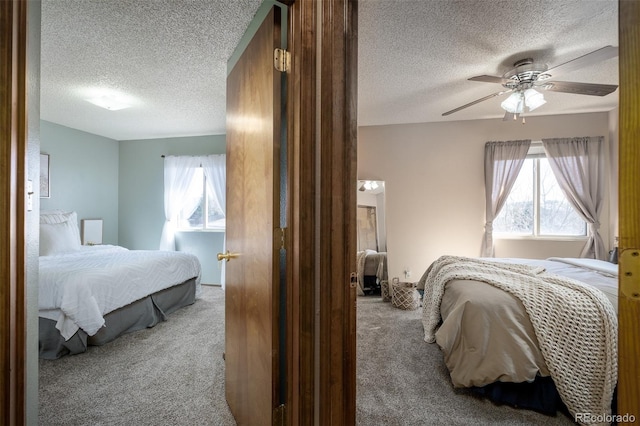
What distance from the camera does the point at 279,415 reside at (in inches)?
43.5

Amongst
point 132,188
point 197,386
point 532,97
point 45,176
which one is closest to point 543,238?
point 532,97

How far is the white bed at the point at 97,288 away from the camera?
2.15 meters

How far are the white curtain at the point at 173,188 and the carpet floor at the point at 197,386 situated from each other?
2145 mm

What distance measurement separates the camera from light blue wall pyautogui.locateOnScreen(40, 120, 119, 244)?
377 cm

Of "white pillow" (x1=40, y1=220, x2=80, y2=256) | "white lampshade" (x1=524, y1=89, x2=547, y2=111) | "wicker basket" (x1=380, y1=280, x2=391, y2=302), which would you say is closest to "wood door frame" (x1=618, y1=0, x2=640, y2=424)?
"white lampshade" (x1=524, y1=89, x2=547, y2=111)

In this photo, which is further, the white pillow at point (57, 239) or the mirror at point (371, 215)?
the mirror at point (371, 215)

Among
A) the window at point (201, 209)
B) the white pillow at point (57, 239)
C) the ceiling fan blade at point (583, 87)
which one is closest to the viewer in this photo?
the ceiling fan blade at point (583, 87)

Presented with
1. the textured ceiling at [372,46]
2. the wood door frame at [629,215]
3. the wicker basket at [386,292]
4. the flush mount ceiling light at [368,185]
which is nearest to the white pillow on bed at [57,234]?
the textured ceiling at [372,46]

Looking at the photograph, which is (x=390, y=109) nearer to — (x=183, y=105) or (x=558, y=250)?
(x=183, y=105)

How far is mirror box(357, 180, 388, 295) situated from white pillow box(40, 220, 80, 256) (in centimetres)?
356

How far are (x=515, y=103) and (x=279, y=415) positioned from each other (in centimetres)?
288

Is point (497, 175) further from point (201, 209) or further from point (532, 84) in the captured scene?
point (201, 209)

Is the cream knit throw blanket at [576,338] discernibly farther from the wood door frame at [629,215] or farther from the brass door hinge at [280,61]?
the brass door hinge at [280,61]

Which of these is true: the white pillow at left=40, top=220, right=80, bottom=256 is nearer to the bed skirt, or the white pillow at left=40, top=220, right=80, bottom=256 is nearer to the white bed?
the white bed
